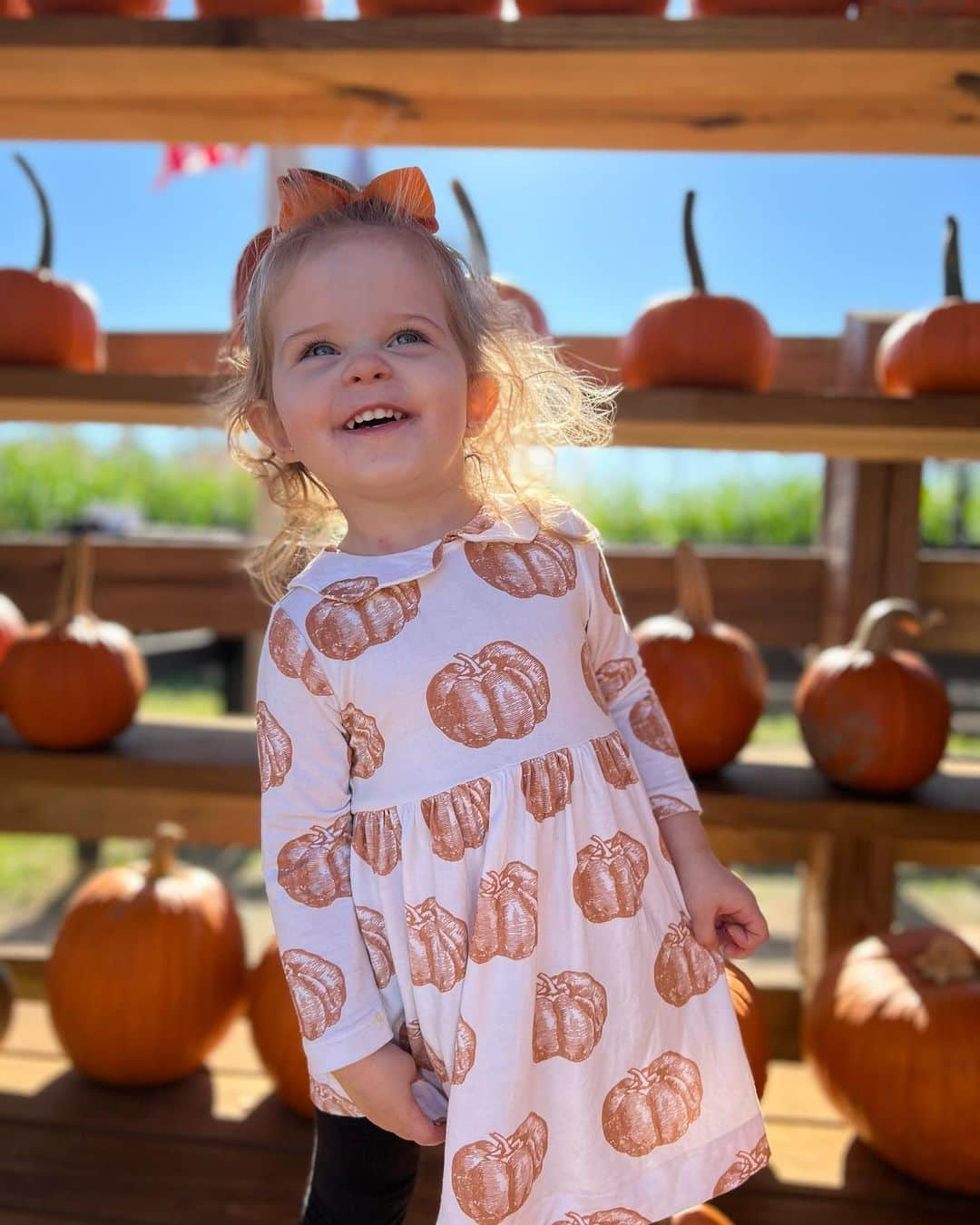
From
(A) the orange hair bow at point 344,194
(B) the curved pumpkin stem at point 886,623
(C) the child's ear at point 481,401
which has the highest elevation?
(A) the orange hair bow at point 344,194

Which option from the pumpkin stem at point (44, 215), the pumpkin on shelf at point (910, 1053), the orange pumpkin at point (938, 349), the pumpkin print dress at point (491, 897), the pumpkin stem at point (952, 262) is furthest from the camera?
the pumpkin stem at point (44, 215)

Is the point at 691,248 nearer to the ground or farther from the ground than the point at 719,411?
farther from the ground

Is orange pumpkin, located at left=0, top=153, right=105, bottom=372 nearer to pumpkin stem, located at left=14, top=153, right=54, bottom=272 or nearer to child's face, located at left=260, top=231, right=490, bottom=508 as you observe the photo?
pumpkin stem, located at left=14, top=153, right=54, bottom=272

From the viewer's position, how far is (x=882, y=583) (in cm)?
192

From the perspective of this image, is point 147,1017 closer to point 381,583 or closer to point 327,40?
point 381,583

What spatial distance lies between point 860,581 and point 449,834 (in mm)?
1121

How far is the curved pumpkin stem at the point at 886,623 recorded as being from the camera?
5.48ft

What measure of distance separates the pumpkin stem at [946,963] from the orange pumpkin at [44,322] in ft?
4.81

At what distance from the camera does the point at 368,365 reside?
40.5 inches

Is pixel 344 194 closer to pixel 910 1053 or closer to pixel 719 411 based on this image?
pixel 719 411

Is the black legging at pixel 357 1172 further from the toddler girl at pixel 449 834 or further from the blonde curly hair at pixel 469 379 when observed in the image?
the blonde curly hair at pixel 469 379

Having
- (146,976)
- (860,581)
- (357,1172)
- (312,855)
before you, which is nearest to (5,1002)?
(146,976)

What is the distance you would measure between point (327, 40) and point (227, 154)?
1.60 metres

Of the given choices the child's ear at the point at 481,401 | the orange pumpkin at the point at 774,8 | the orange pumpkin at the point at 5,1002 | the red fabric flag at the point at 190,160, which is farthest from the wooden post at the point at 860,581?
the red fabric flag at the point at 190,160
